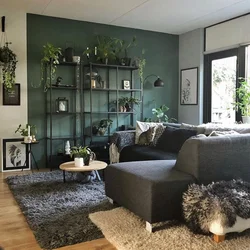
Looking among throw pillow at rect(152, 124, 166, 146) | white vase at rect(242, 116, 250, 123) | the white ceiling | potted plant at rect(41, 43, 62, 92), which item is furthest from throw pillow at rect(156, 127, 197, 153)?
potted plant at rect(41, 43, 62, 92)

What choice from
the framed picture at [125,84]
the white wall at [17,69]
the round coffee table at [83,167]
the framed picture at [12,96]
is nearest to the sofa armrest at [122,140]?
the round coffee table at [83,167]

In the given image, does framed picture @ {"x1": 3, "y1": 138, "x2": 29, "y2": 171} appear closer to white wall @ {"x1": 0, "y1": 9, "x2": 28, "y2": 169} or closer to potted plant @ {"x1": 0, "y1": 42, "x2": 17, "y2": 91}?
white wall @ {"x1": 0, "y1": 9, "x2": 28, "y2": 169}

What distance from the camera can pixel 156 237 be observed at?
2.37 m

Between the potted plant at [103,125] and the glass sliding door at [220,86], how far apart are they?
6.35 ft

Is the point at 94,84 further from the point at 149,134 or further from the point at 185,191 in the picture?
the point at 185,191

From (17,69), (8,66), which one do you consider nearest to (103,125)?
(17,69)

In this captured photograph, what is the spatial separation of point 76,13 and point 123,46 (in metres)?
1.20

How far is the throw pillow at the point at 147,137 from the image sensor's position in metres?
4.69

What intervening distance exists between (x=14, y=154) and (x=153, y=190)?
3352 millimetres

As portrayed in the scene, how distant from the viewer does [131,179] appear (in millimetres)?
2672

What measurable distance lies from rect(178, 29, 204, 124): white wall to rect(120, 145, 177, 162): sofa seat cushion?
1902 mm

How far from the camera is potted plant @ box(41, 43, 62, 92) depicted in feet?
16.0

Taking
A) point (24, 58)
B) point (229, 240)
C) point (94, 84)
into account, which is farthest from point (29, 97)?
point (229, 240)

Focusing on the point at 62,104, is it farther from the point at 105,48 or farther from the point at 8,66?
the point at 105,48
